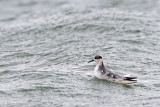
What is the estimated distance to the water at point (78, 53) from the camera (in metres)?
14.6

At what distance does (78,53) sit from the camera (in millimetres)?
20219

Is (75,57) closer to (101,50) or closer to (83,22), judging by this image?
(101,50)

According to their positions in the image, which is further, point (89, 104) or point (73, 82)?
point (73, 82)

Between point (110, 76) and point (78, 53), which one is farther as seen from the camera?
point (78, 53)

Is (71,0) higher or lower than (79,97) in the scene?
higher

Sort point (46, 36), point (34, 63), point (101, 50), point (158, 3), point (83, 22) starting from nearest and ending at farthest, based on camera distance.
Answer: point (34, 63) < point (101, 50) < point (46, 36) < point (83, 22) < point (158, 3)

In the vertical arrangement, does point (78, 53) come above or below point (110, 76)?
above

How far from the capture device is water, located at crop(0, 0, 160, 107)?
14625 millimetres

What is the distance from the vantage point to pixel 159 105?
13641 mm

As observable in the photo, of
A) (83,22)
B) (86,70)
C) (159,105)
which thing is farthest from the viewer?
(83,22)

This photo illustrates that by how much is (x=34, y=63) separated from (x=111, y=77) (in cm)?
475

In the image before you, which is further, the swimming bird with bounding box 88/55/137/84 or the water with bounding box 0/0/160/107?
the swimming bird with bounding box 88/55/137/84

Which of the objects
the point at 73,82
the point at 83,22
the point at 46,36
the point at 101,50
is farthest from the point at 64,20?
the point at 73,82

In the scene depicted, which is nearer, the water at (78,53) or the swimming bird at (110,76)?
the water at (78,53)
